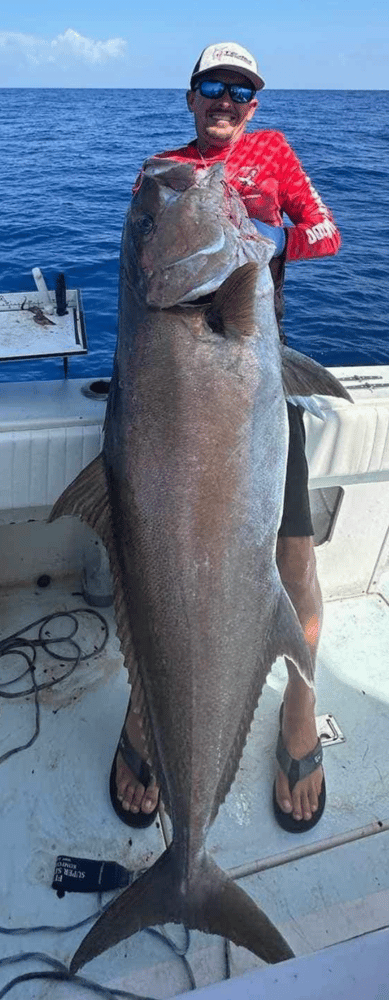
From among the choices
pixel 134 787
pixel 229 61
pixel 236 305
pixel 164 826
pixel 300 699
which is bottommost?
pixel 164 826

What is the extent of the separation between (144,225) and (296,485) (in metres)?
1.10

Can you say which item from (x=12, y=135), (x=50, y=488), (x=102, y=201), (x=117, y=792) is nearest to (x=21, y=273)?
(x=102, y=201)

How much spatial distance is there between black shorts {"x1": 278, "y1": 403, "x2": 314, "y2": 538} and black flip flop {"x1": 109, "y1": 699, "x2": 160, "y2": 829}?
969mm

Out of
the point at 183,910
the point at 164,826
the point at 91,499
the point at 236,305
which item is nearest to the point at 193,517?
the point at 91,499

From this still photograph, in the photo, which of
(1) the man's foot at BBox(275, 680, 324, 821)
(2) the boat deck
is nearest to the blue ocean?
(2) the boat deck

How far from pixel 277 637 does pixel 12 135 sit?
35.9m

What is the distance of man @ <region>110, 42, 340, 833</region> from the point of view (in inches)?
96.7

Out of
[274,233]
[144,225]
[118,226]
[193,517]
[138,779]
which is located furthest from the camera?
[118,226]

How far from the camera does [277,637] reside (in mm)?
1927

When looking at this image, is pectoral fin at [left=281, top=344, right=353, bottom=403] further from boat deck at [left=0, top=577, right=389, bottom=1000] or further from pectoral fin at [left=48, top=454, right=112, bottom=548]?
boat deck at [left=0, top=577, right=389, bottom=1000]

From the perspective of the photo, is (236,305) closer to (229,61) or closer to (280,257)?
(280,257)

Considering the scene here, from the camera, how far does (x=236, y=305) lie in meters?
1.86

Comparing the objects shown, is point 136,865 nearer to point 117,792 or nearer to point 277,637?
point 117,792

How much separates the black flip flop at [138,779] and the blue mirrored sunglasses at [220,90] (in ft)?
7.78
